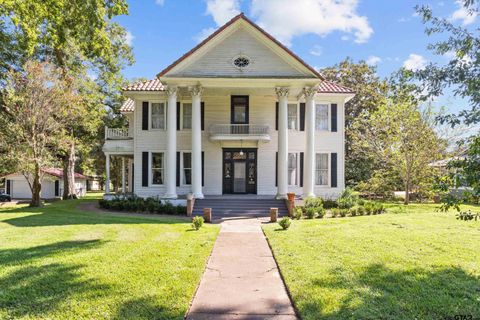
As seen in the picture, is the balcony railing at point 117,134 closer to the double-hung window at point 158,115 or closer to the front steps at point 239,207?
the double-hung window at point 158,115

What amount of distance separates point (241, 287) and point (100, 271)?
268 centimetres

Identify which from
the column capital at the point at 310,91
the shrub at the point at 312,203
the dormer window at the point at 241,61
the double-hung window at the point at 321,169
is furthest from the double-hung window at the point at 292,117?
the shrub at the point at 312,203

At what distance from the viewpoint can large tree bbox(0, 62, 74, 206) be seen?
1903 centimetres

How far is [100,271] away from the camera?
6238 mm

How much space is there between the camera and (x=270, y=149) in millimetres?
19641

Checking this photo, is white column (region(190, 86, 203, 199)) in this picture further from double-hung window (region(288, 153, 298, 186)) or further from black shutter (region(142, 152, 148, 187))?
double-hung window (region(288, 153, 298, 186))

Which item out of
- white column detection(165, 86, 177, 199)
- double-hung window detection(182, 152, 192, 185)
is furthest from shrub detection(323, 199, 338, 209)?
double-hung window detection(182, 152, 192, 185)

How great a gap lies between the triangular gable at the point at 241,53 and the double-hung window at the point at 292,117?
322 centimetres

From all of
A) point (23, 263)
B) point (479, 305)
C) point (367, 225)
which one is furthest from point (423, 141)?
point (23, 263)

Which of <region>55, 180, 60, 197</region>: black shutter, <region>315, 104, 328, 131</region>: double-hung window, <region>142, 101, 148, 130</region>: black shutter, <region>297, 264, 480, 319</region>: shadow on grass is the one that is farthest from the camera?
<region>55, 180, 60, 197</region>: black shutter

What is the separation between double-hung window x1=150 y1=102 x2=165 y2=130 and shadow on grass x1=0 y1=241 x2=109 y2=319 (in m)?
13.0

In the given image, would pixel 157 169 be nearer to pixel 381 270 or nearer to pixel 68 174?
pixel 68 174

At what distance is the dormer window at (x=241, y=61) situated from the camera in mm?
17219

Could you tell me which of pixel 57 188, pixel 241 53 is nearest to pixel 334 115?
pixel 241 53
